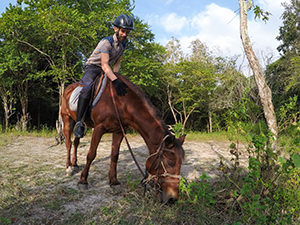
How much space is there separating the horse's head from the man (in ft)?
3.98

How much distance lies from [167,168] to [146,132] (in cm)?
63

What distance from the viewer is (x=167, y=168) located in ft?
9.47

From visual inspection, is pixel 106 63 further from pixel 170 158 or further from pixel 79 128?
pixel 170 158

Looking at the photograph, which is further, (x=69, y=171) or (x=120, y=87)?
(x=69, y=171)

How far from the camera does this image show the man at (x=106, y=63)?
11.8 feet

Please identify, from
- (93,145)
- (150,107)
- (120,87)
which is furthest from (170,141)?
(93,145)

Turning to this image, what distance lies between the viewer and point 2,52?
40.7 ft

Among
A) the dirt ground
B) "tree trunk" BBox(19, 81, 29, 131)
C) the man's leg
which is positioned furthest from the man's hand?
"tree trunk" BBox(19, 81, 29, 131)


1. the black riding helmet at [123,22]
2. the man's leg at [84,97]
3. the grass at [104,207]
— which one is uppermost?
the black riding helmet at [123,22]

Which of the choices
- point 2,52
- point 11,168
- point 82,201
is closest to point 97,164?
point 11,168

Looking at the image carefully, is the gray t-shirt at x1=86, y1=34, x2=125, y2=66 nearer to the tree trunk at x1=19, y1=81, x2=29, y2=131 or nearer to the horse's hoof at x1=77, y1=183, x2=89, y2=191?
the horse's hoof at x1=77, y1=183, x2=89, y2=191

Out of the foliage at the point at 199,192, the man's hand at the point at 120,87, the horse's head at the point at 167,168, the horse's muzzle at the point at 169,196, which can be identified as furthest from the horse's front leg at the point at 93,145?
the foliage at the point at 199,192

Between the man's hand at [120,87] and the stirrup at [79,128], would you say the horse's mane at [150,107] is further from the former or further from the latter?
the stirrup at [79,128]

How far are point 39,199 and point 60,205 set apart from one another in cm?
42
